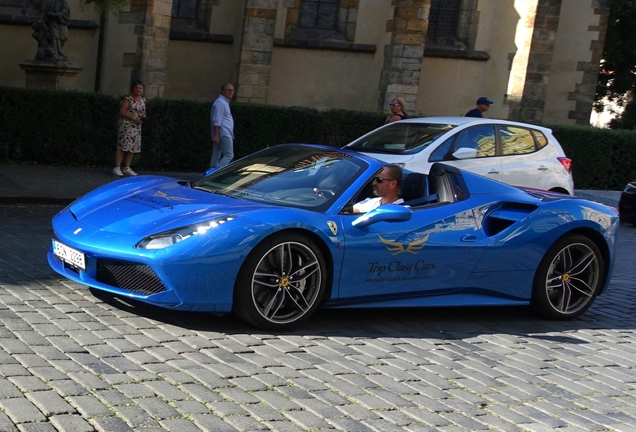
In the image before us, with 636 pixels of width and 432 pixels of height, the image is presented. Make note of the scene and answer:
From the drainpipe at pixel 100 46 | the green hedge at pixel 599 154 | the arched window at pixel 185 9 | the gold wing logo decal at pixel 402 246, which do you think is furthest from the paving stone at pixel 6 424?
the arched window at pixel 185 9

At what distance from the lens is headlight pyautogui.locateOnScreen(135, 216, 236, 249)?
6031 millimetres

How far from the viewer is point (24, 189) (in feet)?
41.6

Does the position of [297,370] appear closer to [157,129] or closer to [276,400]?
[276,400]

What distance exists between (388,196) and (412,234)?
1.21ft

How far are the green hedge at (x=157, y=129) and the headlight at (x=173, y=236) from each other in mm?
9933

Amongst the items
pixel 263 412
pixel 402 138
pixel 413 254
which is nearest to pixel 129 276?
pixel 263 412

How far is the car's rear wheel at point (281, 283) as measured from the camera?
6.18 meters

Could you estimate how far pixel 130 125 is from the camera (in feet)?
50.4

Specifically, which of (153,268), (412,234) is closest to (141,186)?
(153,268)

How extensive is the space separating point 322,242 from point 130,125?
9.52 meters

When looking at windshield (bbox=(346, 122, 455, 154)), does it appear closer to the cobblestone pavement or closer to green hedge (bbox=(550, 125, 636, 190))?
the cobblestone pavement

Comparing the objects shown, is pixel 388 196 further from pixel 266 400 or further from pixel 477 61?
pixel 477 61

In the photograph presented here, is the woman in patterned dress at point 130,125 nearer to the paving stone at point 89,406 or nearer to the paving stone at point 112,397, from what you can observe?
the paving stone at point 112,397

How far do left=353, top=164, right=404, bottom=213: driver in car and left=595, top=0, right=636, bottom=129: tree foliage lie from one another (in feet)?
84.4
